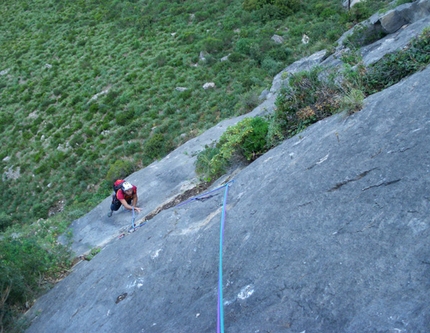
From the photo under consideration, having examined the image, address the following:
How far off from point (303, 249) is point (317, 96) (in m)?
3.51

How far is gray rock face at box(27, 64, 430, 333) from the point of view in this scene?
3498 millimetres

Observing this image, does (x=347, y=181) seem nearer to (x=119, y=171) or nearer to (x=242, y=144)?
(x=242, y=144)

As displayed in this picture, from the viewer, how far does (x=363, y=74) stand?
684cm

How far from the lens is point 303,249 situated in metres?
4.27

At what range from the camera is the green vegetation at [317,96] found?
643 cm

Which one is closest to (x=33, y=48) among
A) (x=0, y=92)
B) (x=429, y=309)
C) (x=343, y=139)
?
(x=0, y=92)

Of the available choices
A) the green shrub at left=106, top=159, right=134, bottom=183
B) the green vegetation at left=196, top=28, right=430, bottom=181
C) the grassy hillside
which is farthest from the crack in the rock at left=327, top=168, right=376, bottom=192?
the green shrub at left=106, top=159, right=134, bottom=183

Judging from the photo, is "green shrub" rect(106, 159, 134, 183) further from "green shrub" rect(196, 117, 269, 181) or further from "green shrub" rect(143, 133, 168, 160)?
"green shrub" rect(196, 117, 269, 181)

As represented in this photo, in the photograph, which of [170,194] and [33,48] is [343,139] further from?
[33,48]

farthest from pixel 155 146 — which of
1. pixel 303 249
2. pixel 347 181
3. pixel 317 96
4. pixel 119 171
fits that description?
pixel 303 249

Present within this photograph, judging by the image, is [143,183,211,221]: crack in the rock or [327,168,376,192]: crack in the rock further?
[143,183,211,221]: crack in the rock

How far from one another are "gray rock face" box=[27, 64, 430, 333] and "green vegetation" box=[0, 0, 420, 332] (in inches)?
162

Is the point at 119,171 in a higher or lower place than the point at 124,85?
lower

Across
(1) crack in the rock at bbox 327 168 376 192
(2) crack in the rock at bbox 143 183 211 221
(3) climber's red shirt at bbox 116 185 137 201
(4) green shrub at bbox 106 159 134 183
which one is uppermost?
(1) crack in the rock at bbox 327 168 376 192
